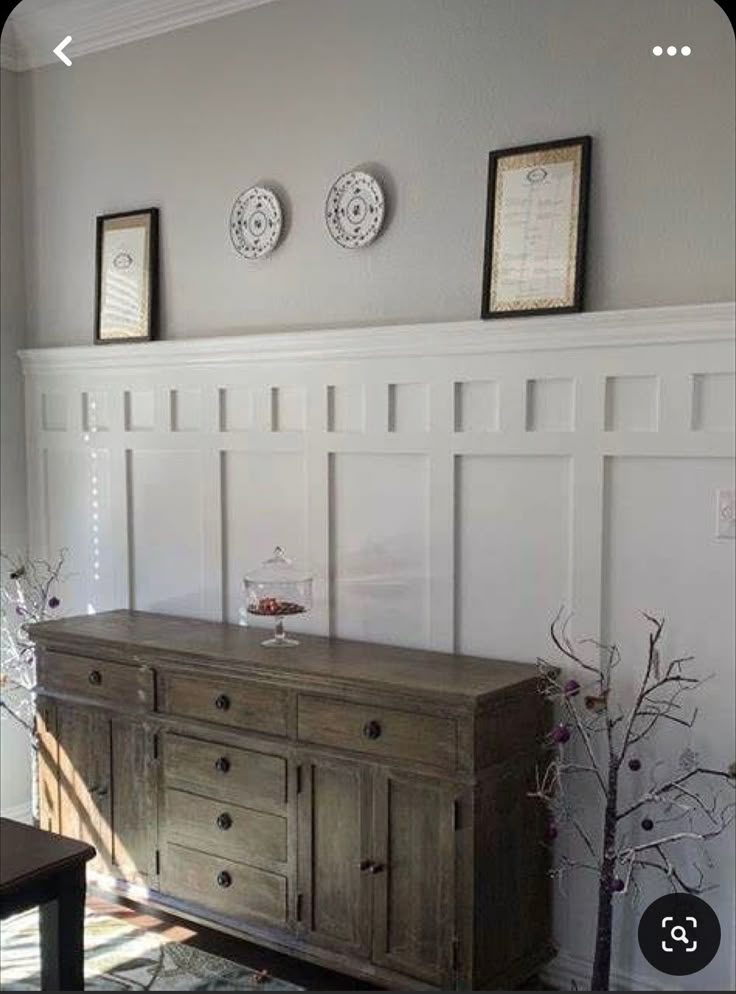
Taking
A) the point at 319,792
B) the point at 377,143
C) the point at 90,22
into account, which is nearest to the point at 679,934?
the point at 319,792

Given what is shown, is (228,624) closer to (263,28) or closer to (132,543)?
(132,543)

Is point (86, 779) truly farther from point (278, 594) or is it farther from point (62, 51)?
point (62, 51)

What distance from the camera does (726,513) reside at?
2.27 meters

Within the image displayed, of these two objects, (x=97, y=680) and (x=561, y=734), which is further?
(x=97, y=680)

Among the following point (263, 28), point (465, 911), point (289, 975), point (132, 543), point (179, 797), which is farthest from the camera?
point (132, 543)

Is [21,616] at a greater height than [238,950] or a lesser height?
greater

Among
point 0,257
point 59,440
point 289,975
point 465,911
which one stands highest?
point 0,257

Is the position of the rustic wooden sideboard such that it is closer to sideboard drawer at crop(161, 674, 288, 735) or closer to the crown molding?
sideboard drawer at crop(161, 674, 288, 735)

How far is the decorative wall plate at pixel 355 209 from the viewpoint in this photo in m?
2.78

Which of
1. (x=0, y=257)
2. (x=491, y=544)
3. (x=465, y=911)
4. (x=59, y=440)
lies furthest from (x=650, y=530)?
(x=0, y=257)

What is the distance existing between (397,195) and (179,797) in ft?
5.40

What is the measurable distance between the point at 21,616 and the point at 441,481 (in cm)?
164

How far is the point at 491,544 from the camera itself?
2.62m

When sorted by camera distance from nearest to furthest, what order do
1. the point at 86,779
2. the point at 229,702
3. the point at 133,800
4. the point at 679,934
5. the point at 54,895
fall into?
the point at 54,895
the point at 679,934
the point at 229,702
the point at 133,800
the point at 86,779
